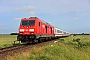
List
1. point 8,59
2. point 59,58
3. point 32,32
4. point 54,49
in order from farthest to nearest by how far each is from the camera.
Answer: point 32,32
point 54,49
point 59,58
point 8,59

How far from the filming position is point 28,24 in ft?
87.8

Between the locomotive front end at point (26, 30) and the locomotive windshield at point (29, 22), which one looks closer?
the locomotive front end at point (26, 30)

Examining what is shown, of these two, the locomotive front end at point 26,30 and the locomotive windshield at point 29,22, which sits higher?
the locomotive windshield at point 29,22

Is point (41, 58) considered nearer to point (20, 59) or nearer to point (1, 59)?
point (20, 59)

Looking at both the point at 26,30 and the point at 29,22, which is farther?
the point at 29,22

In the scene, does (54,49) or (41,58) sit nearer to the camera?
(41,58)

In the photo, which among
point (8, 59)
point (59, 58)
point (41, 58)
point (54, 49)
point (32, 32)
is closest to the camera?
point (8, 59)

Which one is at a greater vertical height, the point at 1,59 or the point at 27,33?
the point at 27,33

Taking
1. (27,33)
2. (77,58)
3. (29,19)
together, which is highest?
(29,19)

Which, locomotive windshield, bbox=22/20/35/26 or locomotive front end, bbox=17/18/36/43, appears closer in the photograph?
locomotive front end, bbox=17/18/36/43

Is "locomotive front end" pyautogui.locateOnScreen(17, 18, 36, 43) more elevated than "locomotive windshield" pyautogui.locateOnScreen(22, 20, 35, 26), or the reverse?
"locomotive windshield" pyautogui.locateOnScreen(22, 20, 35, 26)

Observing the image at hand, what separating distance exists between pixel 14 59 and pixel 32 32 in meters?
13.0

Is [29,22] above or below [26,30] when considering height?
above

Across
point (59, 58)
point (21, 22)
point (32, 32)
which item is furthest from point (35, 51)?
point (21, 22)
